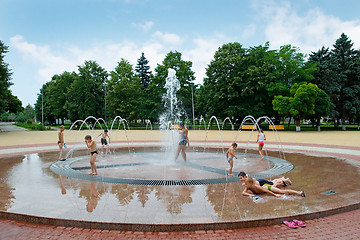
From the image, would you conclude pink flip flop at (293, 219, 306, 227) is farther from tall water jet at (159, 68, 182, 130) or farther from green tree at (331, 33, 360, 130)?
tall water jet at (159, 68, 182, 130)

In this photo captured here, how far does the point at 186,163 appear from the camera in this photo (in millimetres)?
11352

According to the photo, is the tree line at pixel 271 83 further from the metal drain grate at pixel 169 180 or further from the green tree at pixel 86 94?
the metal drain grate at pixel 169 180

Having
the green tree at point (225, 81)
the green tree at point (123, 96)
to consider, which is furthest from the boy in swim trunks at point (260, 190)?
the green tree at point (123, 96)

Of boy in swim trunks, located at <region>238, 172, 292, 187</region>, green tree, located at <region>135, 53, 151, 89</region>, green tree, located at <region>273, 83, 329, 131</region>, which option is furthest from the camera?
green tree, located at <region>135, 53, 151, 89</region>

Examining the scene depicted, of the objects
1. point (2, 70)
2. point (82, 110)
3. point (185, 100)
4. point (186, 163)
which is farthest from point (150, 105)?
point (186, 163)

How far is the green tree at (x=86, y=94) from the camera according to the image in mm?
62031

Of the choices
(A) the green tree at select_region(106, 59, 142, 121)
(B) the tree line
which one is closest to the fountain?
(B) the tree line

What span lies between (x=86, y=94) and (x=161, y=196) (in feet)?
199

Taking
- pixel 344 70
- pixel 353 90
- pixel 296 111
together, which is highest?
pixel 344 70

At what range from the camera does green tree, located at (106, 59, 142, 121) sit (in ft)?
195

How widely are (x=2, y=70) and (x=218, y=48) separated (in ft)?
126

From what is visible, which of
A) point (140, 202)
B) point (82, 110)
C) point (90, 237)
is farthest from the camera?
point (82, 110)

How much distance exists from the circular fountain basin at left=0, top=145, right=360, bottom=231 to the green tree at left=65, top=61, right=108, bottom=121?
178 feet

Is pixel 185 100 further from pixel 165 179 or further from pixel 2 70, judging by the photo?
pixel 165 179
